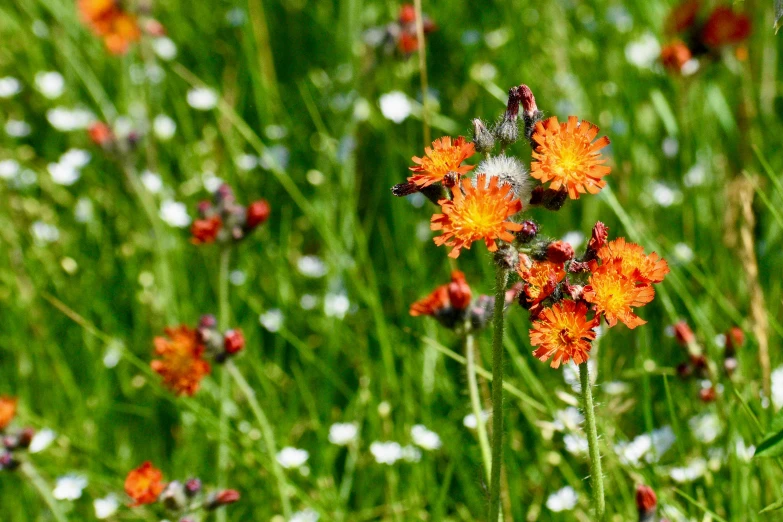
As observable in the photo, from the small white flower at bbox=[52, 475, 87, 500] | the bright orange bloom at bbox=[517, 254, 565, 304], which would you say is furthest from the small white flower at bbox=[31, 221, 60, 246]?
the bright orange bloom at bbox=[517, 254, 565, 304]

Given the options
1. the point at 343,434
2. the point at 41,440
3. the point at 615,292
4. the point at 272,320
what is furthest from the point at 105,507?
the point at 615,292

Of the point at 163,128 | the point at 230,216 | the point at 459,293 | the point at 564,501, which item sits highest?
the point at 163,128

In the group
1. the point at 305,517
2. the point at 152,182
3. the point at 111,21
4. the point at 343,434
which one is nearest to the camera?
the point at 305,517

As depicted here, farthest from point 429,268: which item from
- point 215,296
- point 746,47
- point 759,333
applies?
point 746,47

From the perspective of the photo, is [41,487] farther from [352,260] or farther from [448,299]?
[352,260]

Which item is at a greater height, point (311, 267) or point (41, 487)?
point (311, 267)

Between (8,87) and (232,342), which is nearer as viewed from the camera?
(232,342)

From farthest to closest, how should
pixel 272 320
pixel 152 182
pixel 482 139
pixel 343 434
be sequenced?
pixel 152 182
pixel 272 320
pixel 343 434
pixel 482 139

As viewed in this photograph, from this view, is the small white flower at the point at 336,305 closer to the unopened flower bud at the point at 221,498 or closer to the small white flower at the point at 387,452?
the small white flower at the point at 387,452
